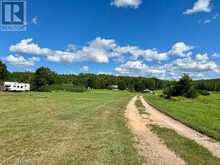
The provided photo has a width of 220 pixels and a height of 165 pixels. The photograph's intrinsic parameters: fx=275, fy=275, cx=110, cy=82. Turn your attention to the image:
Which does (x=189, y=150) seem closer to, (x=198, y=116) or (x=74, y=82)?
(x=198, y=116)

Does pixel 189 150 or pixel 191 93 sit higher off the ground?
pixel 191 93

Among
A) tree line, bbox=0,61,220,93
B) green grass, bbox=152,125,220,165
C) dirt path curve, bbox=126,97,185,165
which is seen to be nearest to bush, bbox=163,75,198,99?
tree line, bbox=0,61,220,93

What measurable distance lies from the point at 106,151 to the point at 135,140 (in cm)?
225

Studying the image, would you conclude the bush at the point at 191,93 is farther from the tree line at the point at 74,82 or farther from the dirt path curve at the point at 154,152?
the dirt path curve at the point at 154,152

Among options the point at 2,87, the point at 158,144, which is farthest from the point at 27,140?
the point at 2,87

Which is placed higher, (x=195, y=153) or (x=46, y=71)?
(x=46, y=71)

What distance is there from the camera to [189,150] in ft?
29.4

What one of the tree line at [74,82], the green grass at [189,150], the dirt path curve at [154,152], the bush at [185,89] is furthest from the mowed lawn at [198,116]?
the tree line at [74,82]

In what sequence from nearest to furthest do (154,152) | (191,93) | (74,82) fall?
1. (154,152)
2. (191,93)
3. (74,82)

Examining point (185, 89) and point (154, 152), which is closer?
point (154, 152)

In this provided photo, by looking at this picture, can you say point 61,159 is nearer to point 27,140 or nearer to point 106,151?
point 106,151

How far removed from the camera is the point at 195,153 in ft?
28.1

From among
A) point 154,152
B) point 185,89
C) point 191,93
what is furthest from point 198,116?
point 185,89

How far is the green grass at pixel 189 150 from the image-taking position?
7.69 meters
